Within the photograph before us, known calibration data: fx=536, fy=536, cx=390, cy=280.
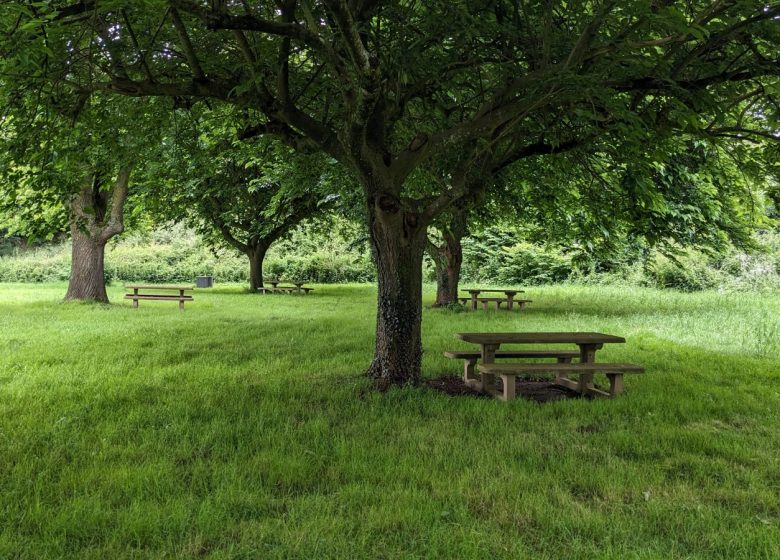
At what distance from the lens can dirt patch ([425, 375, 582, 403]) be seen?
6.54m

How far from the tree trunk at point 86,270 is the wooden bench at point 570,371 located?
14.2 m

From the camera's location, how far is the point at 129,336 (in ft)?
34.3

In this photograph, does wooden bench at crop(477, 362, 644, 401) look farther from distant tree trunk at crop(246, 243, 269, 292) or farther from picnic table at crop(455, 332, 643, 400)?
distant tree trunk at crop(246, 243, 269, 292)

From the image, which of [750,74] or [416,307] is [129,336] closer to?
[416,307]

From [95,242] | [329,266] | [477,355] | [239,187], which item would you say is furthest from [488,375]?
[329,266]

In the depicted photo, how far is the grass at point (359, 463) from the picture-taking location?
10.1 ft

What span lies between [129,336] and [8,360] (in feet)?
8.69

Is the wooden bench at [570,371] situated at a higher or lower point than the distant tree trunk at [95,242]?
lower

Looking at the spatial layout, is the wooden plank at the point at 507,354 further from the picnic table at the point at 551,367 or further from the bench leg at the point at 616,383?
the bench leg at the point at 616,383

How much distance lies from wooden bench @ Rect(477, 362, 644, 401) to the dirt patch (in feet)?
0.56

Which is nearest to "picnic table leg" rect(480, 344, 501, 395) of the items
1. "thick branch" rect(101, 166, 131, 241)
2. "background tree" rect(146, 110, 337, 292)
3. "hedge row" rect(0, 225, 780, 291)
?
"background tree" rect(146, 110, 337, 292)

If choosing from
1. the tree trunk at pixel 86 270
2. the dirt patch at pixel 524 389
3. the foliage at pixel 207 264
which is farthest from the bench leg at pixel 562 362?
the foliage at pixel 207 264

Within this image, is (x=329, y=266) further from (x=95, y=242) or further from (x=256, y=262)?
(x=95, y=242)

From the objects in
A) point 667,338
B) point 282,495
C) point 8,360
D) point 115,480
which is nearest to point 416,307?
point 282,495
